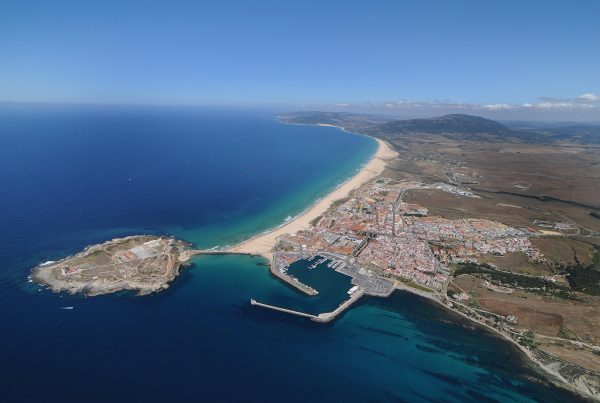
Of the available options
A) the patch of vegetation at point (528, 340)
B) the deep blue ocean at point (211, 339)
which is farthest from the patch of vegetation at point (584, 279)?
the deep blue ocean at point (211, 339)

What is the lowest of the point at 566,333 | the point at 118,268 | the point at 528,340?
the point at 528,340

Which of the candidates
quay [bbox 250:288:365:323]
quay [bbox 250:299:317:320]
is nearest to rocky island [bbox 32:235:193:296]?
quay [bbox 250:299:317:320]

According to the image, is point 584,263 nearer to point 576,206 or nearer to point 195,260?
point 576,206

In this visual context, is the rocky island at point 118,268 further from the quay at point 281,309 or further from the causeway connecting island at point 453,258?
the quay at point 281,309

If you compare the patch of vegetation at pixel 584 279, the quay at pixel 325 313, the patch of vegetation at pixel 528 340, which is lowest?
the patch of vegetation at pixel 528 340

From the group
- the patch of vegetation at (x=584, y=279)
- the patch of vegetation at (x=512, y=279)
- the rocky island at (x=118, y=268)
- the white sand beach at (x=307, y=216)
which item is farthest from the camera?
the white sand beach at (x=307, y=216)

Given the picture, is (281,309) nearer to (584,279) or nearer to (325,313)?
(325,313)

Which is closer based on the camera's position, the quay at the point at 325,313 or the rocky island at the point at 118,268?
the quay at the point at 325,313

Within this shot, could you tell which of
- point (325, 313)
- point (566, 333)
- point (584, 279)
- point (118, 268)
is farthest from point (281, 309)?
point (584, 279)
